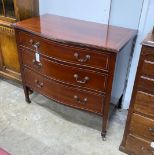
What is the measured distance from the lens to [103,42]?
133 cm

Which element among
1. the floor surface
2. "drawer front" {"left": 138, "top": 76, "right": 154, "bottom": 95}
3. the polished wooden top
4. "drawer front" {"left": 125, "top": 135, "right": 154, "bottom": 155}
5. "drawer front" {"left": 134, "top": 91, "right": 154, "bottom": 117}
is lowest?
the floor surface

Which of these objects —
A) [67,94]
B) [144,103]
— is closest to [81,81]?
[67,94]

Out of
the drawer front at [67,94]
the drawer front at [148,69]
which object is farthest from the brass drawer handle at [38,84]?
the drawer front at [148,69]

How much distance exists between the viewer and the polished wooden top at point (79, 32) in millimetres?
1326

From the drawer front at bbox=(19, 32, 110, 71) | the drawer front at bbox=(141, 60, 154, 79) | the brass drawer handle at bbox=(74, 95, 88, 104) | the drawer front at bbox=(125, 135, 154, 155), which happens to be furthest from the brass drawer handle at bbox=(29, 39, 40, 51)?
the drawer front at bbox=(125, 135, 154, 155)

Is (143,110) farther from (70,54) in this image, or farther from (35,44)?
(35,44)

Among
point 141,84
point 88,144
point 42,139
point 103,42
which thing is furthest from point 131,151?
point 103,42

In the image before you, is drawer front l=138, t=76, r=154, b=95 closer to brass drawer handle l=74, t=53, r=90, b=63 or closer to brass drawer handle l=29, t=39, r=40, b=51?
brass drawer handle l=74, t=53, r=90, b=63

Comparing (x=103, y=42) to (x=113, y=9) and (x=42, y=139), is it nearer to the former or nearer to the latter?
(x=113, y=9)

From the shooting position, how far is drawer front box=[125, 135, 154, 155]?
1382 millimetres

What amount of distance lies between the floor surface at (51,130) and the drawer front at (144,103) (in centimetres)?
48

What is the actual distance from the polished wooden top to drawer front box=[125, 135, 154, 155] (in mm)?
648

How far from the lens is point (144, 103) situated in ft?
4.10

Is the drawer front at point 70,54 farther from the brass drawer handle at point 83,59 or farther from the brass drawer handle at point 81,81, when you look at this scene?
the brass drawer handle at point 81,81
